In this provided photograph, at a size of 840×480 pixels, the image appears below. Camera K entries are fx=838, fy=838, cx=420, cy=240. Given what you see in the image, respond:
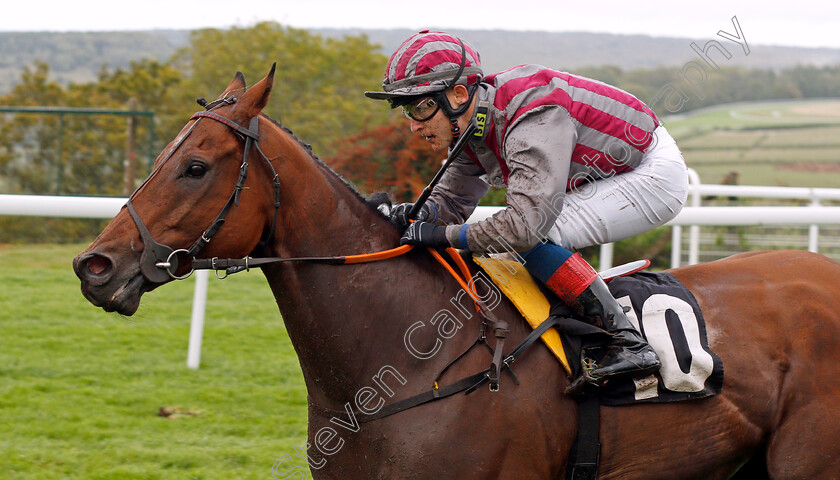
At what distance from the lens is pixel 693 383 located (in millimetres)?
2740

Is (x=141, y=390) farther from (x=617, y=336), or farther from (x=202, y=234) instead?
(x=617, y=336)

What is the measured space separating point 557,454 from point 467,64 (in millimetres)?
1292

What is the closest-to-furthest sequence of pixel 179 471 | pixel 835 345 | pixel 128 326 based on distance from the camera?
pixel 835 345, pixel 179 471, pixel 128 326

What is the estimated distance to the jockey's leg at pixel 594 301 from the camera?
2.64 m

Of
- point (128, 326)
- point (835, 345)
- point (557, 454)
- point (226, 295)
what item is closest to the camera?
point (557, 454)

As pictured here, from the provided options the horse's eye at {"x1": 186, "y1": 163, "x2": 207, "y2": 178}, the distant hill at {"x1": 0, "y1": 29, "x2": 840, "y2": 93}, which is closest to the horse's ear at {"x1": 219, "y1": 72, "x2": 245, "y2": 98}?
the horse's eye at {"x1": 186, "y1": 163, "x2": 207, "y2": 178}

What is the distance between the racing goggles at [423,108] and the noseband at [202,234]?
53 centimetres

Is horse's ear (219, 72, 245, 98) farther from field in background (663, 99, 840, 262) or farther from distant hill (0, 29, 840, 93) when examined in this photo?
distant hill (0, 29, 840, 93)

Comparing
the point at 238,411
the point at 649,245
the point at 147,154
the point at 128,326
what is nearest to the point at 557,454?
the point at 238,411

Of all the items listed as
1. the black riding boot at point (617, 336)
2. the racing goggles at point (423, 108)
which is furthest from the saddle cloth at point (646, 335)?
the racing goggles at point (423, 108)

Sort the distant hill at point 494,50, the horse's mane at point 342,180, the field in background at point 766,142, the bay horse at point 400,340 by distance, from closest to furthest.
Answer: the bay horse at point 400,340 < the horse's mane at point 342,180 < the field in background at point 766,142 < the distant hill at point 494,50

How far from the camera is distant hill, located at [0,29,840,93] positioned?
2416 centimetres

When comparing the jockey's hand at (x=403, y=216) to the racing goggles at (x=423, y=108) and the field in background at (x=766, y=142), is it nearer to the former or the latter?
the racing goggles at (x=423, y=108)

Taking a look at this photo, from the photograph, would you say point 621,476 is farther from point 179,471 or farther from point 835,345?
point 179,471
